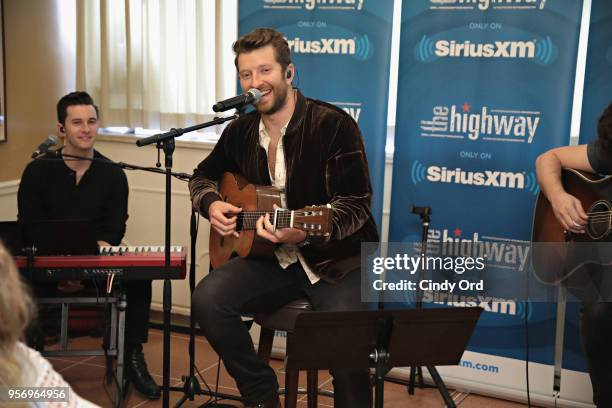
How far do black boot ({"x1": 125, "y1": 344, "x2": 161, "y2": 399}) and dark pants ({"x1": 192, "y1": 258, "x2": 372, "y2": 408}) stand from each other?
0.83 meters

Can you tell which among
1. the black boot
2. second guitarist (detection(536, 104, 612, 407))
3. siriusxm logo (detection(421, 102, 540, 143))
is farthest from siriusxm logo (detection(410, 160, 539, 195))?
the black boot

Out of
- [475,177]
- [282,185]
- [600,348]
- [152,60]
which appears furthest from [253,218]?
[152,60]

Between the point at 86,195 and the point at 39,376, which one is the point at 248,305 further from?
the point at 39,376

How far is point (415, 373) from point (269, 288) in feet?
3.65

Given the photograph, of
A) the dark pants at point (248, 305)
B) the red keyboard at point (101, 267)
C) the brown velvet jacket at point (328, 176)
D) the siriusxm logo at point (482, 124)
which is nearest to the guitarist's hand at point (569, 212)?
the siriusxm logo at point (482, 124)

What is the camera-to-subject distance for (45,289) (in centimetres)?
364

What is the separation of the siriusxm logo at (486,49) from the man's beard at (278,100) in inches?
32.6

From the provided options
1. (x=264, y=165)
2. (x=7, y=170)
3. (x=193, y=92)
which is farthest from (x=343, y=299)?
(x=7, y=170)

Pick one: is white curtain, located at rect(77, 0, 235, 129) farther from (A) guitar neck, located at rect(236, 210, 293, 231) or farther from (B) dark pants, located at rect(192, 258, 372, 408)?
(B) dark pants, located at rect(192, 258, 372, 408)

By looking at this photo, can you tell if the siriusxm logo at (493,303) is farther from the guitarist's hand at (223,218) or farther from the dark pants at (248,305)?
the guitarist's hand at (223,218)

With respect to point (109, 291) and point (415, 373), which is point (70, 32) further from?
point (415, 373)

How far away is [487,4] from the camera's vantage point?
344cm

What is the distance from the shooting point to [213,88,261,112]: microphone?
8.48 feet

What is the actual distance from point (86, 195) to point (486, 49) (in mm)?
2024
